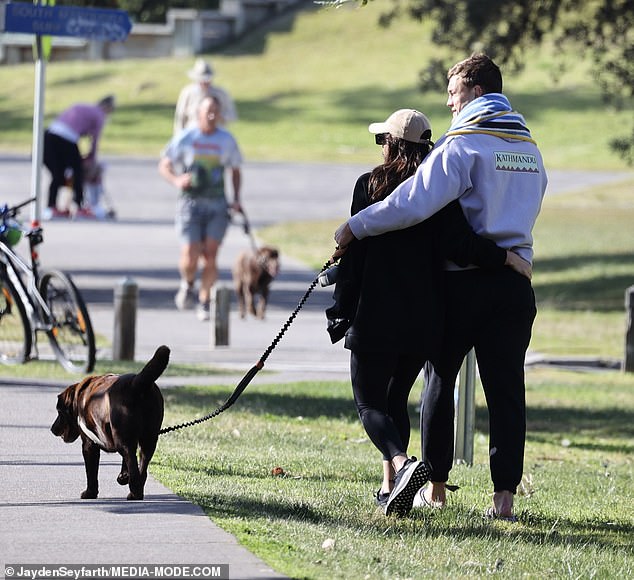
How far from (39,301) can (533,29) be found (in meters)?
11.5

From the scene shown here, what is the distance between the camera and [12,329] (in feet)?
39.5

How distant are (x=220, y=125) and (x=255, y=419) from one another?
6.03 m

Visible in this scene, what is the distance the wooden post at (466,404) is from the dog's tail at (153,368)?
243 cm

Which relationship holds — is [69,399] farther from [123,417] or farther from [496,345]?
[496,345]

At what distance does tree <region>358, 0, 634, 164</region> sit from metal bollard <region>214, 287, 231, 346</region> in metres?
7.61

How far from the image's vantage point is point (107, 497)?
665 centimetres

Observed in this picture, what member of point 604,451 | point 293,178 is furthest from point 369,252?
point 293,178

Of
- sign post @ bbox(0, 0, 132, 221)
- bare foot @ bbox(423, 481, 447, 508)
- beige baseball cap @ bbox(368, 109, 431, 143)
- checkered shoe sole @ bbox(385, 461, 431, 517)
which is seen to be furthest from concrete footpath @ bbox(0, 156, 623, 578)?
beige baseball cap @ bbox(368, 109, 431, 143)

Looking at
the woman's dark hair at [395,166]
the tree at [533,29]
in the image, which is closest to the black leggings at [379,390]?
the woman's dark hair at [395,166]

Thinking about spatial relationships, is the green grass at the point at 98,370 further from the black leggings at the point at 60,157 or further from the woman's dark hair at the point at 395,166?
the black leggings at the point at 60,157

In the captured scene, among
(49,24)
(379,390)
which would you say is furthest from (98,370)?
(379,390)

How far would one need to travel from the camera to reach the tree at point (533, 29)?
66.6ft

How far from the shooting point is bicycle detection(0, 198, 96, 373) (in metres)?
11.2

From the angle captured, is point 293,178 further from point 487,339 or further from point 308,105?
point 487,339
